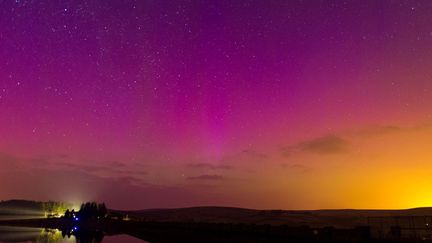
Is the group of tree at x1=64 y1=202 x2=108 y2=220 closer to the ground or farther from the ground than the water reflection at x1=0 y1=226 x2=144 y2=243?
Answer: farther from the ground

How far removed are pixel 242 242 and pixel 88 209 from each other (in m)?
156

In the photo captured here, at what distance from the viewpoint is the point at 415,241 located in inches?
1423

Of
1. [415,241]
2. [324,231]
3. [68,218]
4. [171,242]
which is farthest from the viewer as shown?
[68,218]

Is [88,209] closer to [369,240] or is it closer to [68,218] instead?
[68,218]

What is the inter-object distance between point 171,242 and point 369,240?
32529mm

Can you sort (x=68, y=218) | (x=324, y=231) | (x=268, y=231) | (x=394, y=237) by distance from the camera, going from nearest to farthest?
(x=394, y=237), (x=324, y=231), (x=268, y=231), (x=68, y=218)

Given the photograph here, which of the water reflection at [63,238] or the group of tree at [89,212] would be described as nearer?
the water reflection at [63,238]

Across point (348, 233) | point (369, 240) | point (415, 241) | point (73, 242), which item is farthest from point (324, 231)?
point (73, 242)

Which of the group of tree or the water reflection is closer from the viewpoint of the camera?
the water reflection

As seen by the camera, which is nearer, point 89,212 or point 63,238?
point 63,238

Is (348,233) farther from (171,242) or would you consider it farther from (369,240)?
(171,242)

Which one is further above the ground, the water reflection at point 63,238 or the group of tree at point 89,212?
the group of tree at point 89,212

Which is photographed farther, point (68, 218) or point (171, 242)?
point (68, 218)

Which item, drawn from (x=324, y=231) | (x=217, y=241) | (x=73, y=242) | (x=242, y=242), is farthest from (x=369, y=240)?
(x=73, y=242)
